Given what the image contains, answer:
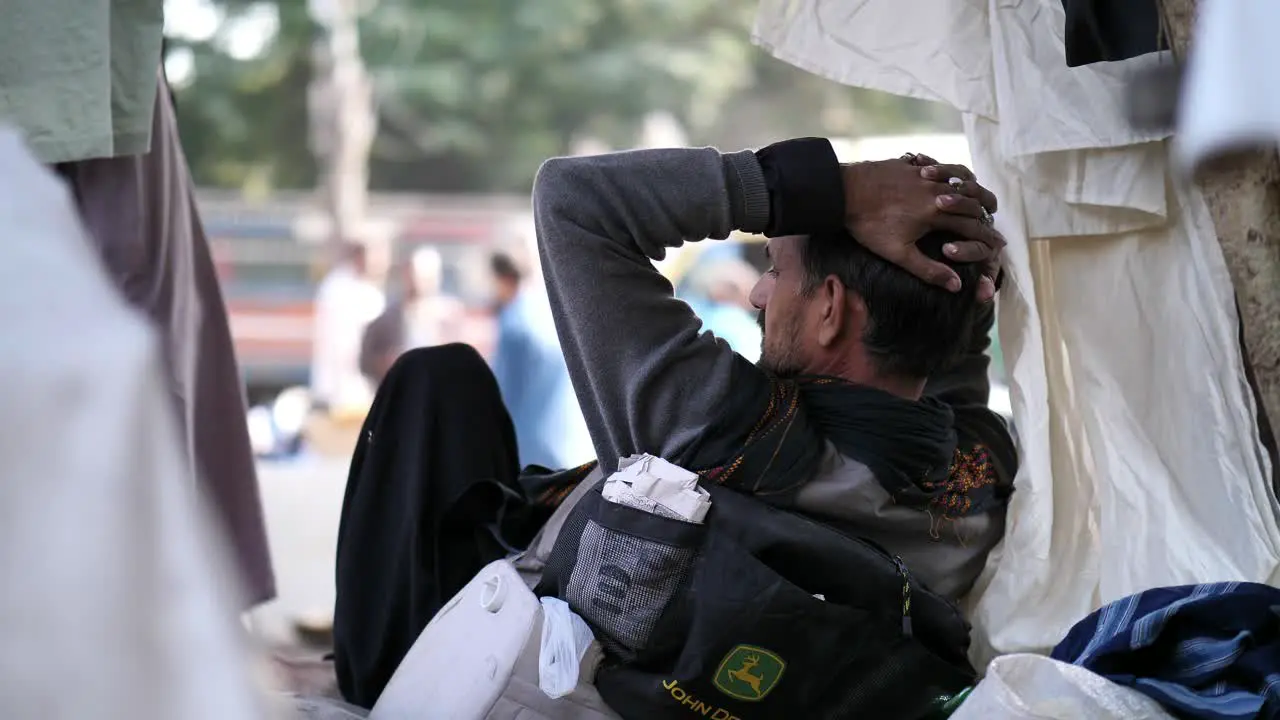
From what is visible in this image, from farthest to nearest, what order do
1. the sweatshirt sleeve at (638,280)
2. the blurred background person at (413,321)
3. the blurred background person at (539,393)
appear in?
1. the blurred background person at (413,321)
2. the blurred background person at (539,393)
3. the sweatshirt sleeve at (638,280)

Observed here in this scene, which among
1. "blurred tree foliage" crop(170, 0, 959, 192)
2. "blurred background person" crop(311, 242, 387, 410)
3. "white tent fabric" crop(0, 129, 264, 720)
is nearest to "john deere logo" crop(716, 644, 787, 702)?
"white tent fabric" crop(0, 129, 264, 720)

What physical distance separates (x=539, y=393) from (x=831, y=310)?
403cm

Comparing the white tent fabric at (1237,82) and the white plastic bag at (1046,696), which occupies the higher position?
the white tent fabric at (1237,82)

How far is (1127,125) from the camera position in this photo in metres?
1.98

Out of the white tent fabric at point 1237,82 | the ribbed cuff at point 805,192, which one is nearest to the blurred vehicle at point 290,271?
the ribbed cuff at point 805,192

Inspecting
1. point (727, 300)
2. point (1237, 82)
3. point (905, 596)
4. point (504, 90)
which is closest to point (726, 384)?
point (905, 596)

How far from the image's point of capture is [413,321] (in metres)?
9.16

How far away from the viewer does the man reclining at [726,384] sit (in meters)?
1.87

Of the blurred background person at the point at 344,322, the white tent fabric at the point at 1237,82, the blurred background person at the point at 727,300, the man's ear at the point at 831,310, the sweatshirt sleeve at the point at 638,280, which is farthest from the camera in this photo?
the blurred background person at the point at 344,322

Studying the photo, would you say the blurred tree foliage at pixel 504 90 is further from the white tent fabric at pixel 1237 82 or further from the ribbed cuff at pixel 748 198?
the white tent fabric at pixel 1237 82

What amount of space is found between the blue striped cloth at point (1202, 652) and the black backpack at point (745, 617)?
250 millimetres

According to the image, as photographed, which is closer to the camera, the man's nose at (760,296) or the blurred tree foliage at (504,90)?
the man's nose at (760,296)

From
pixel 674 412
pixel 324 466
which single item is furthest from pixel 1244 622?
pixel 324 466

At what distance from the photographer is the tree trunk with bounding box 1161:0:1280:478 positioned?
5.05 feet
